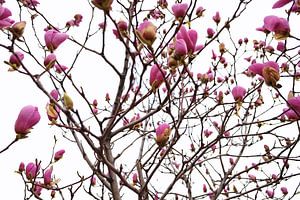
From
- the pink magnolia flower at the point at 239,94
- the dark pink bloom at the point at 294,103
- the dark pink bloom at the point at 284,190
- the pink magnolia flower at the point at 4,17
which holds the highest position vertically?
the dark pink bloom at the point at 284,190

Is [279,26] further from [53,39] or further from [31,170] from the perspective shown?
[31,170]

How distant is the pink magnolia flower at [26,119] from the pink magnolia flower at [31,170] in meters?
0.66

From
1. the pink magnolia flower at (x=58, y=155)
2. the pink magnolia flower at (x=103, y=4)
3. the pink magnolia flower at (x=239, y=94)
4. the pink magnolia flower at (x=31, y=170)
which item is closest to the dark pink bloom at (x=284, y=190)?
the pink magnolia flower at (x=239, y=94)

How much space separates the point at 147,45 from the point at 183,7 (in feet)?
1.04

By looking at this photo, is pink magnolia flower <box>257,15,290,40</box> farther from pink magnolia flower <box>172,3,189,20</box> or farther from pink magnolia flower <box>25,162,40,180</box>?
pink magnolia flower <box>25,162,40,180</box>

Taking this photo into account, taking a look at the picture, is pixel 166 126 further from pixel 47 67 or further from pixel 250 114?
pixel 250 114

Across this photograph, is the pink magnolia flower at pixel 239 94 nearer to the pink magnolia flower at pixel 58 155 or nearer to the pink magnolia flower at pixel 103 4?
the pink magnolia flower at pixel 103 4

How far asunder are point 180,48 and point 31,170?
1.03 meters

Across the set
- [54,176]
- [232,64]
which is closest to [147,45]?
[54,176]

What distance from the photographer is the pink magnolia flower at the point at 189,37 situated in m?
1.18

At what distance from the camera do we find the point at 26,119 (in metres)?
1.11

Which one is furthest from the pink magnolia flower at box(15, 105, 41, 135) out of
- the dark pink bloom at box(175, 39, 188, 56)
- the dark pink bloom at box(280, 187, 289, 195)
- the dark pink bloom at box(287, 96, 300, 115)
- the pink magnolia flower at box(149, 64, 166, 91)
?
the dark pink bloom at box(280, 187, 289, 195)

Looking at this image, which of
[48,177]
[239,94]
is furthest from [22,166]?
[239,94]

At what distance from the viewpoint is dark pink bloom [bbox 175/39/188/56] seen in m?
1.12
